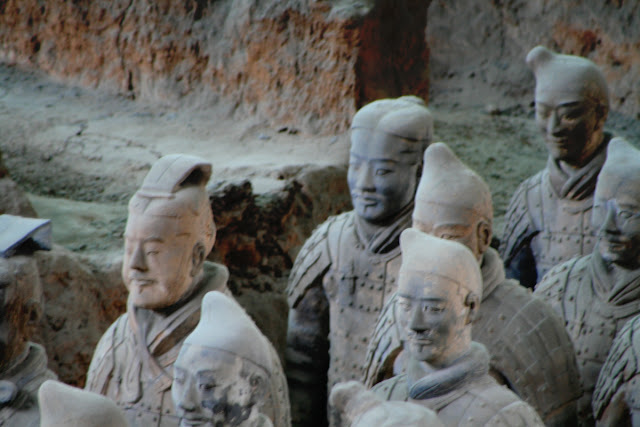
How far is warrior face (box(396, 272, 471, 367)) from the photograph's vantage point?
13.8 feet

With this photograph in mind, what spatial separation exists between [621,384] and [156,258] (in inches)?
75.2

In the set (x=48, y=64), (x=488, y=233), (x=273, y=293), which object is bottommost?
(x=273, y=293)

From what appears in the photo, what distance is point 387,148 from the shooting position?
229 inches

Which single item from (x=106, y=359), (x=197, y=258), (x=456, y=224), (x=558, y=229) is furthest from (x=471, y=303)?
(x=558, y=229)

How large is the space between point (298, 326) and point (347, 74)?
→ 2.55 m

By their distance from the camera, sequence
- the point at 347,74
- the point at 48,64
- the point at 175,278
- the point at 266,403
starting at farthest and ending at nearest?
the point at 48,64 < the point at 347,74 < the point at 175,278 < the point at 266,403

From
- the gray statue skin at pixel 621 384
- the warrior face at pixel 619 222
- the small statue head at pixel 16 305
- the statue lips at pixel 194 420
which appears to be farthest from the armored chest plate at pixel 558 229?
the statue lips at pixel 194 420

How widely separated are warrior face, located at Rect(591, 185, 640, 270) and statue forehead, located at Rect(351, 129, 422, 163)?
825mm

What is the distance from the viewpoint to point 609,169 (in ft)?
18.9

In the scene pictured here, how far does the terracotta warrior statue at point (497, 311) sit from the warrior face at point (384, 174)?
2.24 feet

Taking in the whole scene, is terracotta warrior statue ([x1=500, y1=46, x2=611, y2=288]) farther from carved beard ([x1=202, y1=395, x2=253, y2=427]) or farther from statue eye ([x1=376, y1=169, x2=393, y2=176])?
carved beard ([x1=202, y1=395, x2=253, y2=427])

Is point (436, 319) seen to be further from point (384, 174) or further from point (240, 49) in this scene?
point (240, 49)

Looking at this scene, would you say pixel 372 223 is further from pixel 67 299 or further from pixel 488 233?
pixel 67 299

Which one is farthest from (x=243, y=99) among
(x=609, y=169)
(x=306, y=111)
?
(x=609, y=169)
